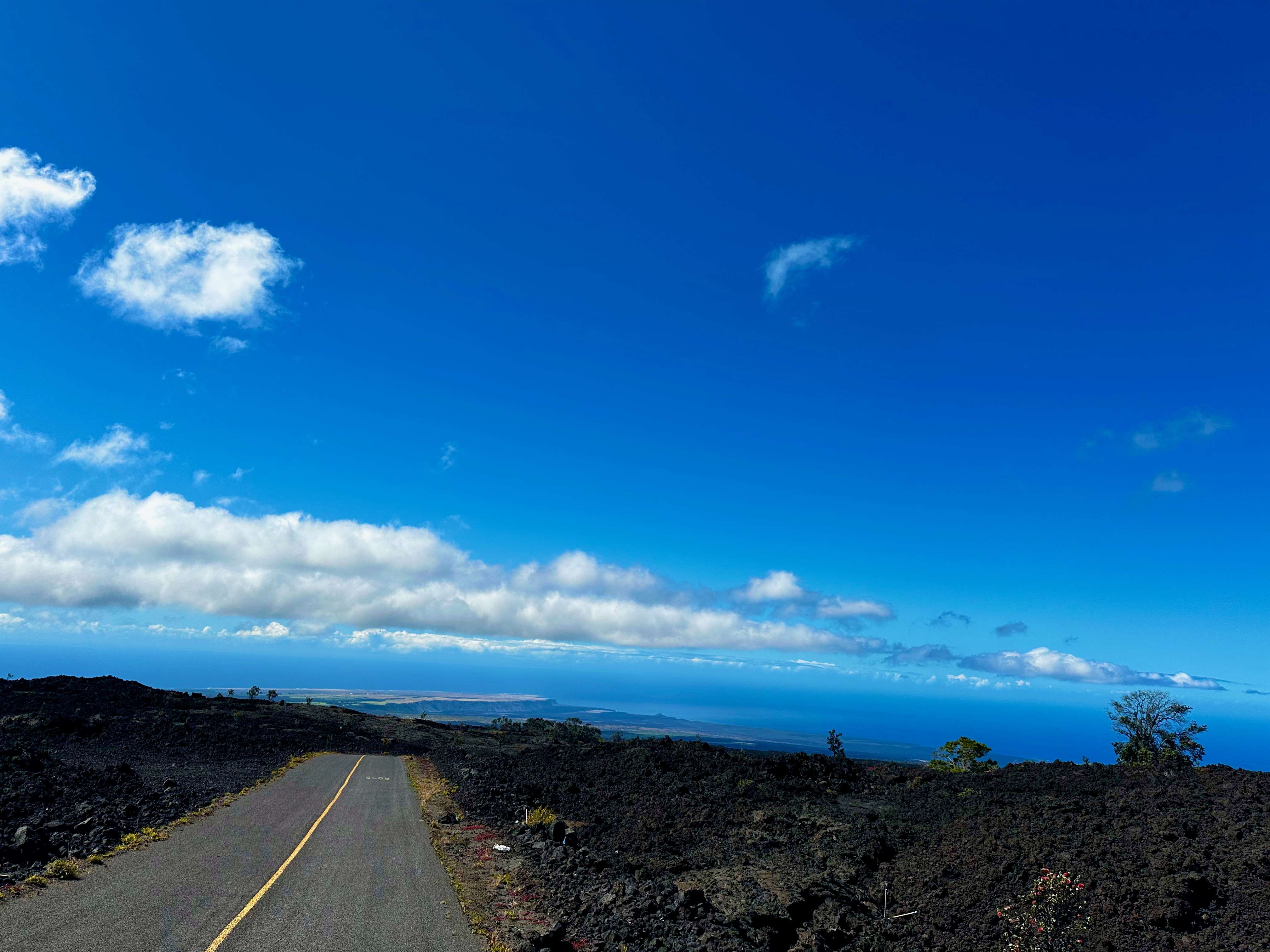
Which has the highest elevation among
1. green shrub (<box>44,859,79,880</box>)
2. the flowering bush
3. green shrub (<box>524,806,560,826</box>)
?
the flowering bush

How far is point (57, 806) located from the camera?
24281 mm

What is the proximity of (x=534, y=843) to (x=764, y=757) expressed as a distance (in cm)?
2183

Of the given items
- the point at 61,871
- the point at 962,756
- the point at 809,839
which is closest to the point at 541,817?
the point at 809,839

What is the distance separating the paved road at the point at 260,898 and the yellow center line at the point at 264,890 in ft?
0.29

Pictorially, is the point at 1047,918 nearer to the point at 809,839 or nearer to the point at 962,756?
the point at 809,839

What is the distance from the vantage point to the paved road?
14023mm

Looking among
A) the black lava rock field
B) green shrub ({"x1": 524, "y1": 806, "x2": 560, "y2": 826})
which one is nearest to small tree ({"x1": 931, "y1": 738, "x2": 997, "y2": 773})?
green shrub ({"x1": 524, "y1": 806, "x2": 560, "y2": 826})

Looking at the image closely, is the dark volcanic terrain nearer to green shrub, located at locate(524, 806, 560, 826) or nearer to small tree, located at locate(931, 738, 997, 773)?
green shrub, located at locate(524, 806, 560, 826)

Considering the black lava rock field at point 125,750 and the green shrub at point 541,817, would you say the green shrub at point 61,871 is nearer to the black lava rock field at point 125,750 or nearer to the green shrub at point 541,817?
the black lava rock field at point 125,750

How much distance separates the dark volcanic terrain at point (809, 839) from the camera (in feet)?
51.3

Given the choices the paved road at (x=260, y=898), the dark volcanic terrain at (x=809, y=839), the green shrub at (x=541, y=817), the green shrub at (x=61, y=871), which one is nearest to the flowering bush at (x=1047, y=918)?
the dark volcanic terrain at (x=809, y=839)

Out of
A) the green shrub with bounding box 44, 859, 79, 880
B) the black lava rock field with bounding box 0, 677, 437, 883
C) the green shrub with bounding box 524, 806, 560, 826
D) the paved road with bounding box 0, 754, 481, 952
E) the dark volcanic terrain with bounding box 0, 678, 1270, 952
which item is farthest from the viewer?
the green shrub with bounding box 524, 806, 560, 826

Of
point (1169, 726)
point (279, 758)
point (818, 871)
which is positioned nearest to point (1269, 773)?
point (818, 871)

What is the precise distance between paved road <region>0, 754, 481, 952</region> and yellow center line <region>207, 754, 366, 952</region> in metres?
0.09
